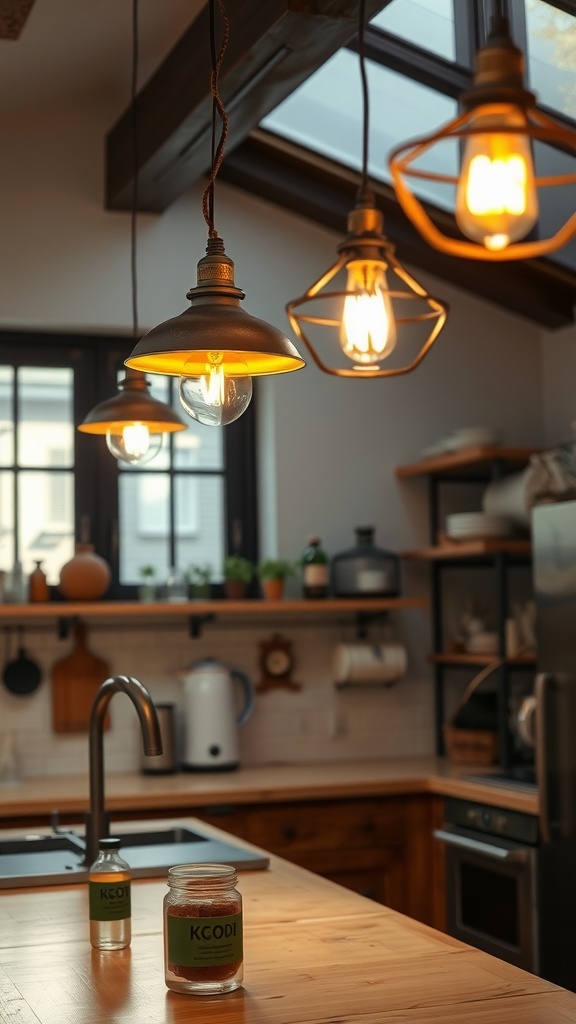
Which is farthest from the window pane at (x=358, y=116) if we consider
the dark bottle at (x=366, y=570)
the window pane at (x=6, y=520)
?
the window pane at (x=6, y=520)

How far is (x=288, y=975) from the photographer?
1865 mm

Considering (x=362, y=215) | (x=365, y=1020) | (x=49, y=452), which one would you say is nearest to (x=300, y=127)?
(x=49, y=452)

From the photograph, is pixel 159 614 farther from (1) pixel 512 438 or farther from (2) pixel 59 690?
(1) pixel 512 438

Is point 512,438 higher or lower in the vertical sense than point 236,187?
lower

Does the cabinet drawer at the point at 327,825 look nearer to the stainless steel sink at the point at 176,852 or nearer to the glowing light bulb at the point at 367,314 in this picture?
the stainless steel sink at the point at 176,852

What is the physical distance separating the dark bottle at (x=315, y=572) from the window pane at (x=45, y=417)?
1.00m

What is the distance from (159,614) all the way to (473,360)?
176cm

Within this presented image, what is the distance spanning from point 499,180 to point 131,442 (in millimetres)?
1544

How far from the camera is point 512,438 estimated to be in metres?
5.37

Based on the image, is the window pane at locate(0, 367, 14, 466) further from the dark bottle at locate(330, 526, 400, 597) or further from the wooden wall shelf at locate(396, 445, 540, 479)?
the wooden wall shelf at locate(396, 445, 540, 479)

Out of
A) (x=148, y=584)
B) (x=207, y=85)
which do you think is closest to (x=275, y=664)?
(x=148, y=584)

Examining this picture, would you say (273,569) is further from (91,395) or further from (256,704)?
(91,395)

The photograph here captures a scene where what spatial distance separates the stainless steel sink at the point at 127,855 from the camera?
8.57 feet

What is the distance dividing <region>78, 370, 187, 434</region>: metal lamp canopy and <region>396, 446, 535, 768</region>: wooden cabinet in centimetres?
216
